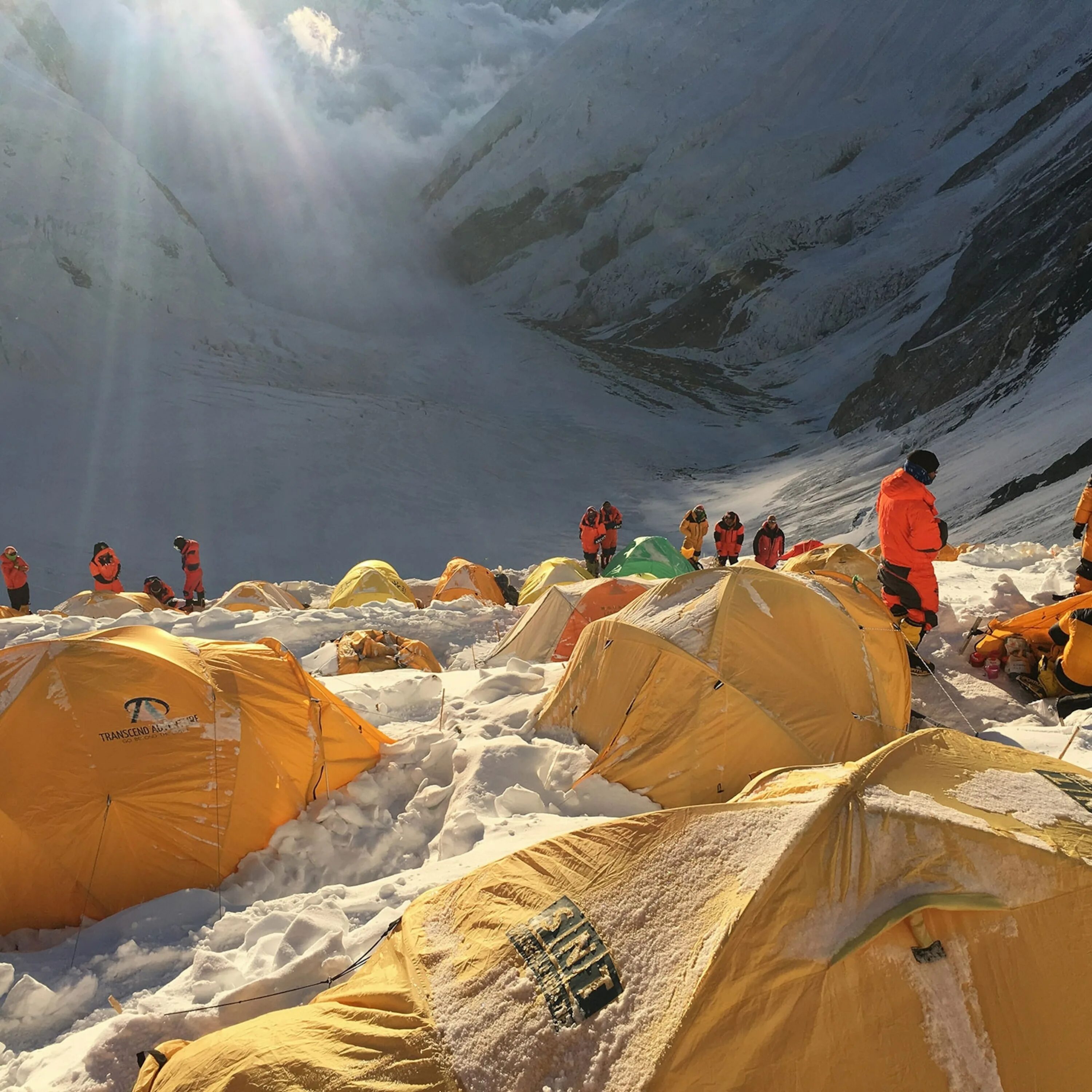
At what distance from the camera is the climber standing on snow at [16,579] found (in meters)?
13.0

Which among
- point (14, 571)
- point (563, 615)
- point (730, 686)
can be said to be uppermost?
point (14, 571)

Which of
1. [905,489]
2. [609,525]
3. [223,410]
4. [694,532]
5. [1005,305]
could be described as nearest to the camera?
[905,489]

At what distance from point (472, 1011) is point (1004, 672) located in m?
5.91

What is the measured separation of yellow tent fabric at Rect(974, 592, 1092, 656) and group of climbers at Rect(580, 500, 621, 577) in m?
8.17

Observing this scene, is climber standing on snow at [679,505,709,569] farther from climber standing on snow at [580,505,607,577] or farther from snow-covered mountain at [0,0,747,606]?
snow-covered mountain at [0,0,747,606]

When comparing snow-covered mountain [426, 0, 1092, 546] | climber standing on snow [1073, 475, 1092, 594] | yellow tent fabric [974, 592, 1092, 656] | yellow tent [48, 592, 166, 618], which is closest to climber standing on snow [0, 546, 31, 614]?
yellow tent [48, 592, 166, 618]

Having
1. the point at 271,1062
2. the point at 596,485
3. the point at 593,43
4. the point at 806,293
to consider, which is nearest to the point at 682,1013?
the point at 271,1062

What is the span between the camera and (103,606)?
11828mm

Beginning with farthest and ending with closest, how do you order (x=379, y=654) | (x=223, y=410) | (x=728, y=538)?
(x=223, y=410)
(x=728, y=538)
(x=379, y=654)

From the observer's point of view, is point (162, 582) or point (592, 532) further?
point (592, 532)

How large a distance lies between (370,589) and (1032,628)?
32.3 ft

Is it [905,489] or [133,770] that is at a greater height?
[905,489]

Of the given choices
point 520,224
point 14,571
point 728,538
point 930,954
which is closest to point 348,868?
point 930,954

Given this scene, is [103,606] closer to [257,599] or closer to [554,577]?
[257,599]
